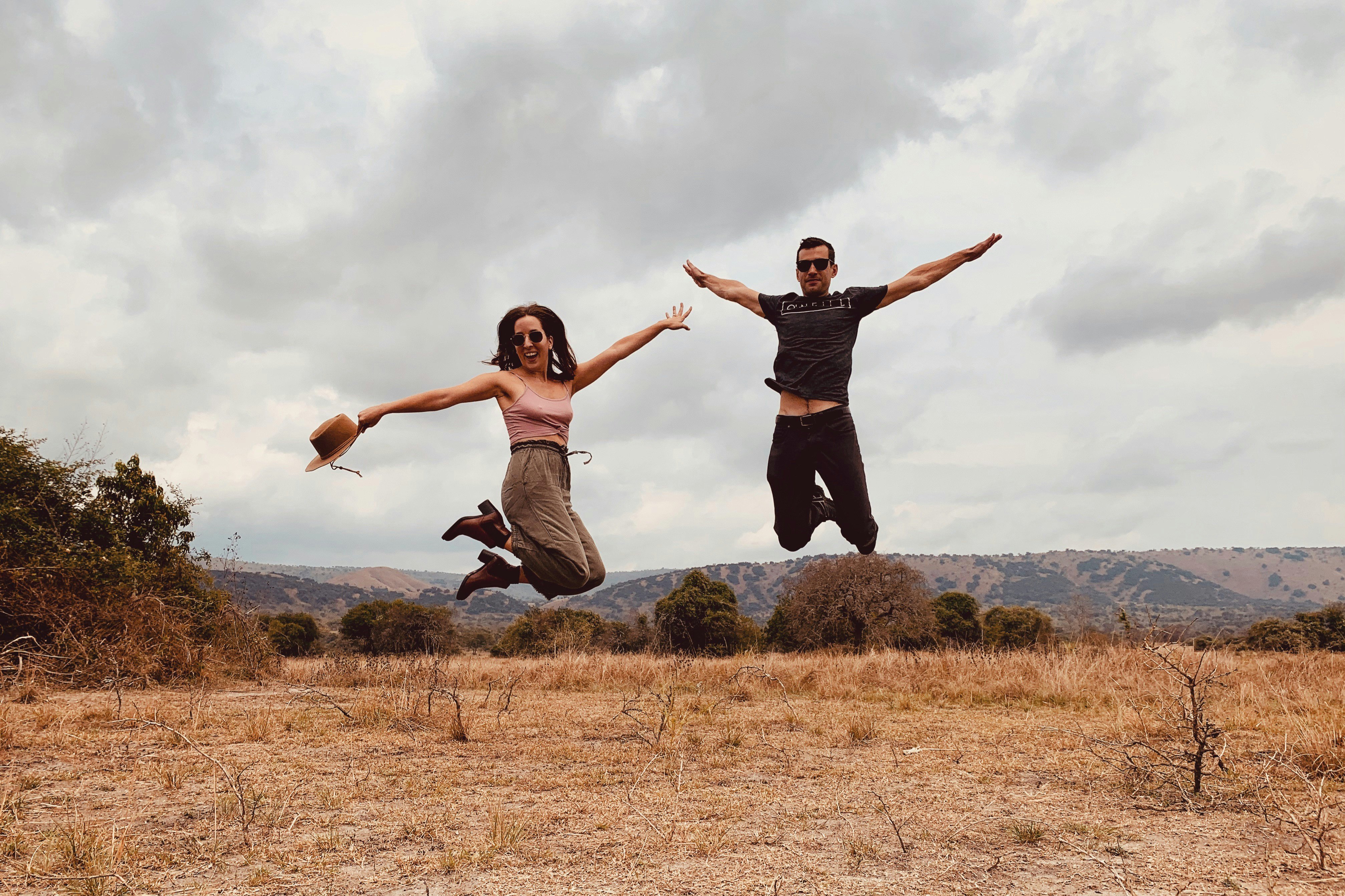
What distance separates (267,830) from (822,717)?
7097 mm

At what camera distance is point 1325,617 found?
21.3m

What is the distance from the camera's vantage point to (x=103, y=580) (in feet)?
46.0

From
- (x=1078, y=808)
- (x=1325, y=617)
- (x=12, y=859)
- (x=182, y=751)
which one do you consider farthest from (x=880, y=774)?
(x=1325, y=617)

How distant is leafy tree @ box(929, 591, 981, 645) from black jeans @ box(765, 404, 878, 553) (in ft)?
75.5

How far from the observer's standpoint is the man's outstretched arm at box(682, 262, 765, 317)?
5363mm

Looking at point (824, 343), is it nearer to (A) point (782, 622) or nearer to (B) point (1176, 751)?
(B) point (1176, 751)

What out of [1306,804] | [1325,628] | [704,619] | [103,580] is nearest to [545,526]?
[1306,804]

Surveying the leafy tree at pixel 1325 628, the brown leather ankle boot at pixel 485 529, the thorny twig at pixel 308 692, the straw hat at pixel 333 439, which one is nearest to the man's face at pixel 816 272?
the brown leather ankle boot at pixel 485 529

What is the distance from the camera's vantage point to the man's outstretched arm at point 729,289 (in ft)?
17.6

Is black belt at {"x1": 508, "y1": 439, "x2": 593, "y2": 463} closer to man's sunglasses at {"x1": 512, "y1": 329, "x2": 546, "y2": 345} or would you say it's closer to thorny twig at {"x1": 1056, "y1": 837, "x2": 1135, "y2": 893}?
man's sunglasses at {"x1": 512, "y1": 329, "x2": 546, "y2": 345}

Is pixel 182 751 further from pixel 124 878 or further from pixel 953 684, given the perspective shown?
pixel 953 684

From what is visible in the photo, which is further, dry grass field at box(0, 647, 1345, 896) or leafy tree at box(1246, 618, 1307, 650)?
leafy tree at box(1246, 618, 1307, 650)

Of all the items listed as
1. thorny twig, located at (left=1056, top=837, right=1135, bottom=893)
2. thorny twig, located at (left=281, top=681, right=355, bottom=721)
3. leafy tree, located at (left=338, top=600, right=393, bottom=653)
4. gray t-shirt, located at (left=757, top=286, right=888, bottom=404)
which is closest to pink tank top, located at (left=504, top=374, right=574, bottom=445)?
gray t-shirt, located at (left=757, top=286, right=888, bottom=404)

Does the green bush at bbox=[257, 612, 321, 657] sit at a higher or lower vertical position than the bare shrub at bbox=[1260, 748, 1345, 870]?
lower
